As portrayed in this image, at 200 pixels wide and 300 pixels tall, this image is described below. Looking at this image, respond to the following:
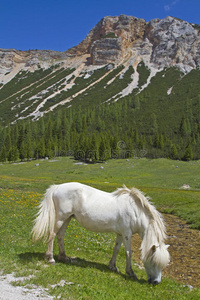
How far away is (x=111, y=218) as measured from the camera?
28.4 ft

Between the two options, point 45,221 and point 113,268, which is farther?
point 45,221

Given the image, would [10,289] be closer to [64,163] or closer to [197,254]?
[197,254]

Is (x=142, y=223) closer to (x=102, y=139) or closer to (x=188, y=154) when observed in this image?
(x=188, y=154)

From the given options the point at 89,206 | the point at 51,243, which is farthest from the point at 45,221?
the point at 89,206

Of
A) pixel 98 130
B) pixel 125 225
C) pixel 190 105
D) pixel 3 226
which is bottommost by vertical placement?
pixel 3 226

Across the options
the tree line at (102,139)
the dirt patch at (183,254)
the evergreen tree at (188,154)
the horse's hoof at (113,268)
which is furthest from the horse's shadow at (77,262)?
the evergreen tree at (188,154)

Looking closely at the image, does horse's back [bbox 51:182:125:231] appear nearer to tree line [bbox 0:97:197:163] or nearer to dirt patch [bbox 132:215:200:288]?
dirt patch [bbox 132:215:200:288]

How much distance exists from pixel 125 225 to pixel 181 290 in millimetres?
2945

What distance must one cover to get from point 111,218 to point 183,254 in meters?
6.76

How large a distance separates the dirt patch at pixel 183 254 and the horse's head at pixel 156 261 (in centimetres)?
241

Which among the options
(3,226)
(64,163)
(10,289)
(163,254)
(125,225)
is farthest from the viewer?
(64,163)

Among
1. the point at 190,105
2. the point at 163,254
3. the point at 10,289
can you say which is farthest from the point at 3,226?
the point at 190,105

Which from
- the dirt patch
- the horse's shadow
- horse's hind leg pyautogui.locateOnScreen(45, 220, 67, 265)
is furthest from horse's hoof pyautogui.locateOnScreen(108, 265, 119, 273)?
the dirt patch

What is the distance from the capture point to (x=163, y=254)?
7727 millimetres
